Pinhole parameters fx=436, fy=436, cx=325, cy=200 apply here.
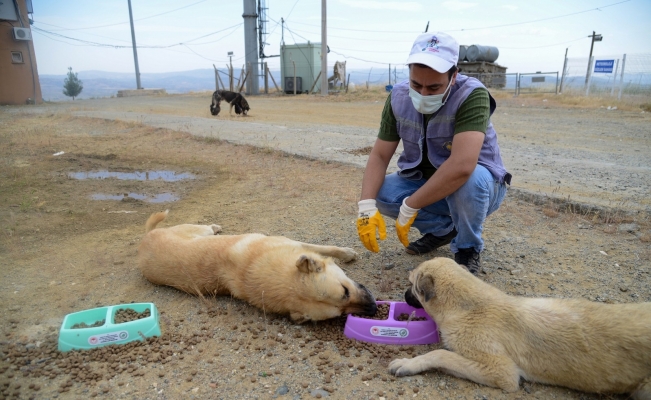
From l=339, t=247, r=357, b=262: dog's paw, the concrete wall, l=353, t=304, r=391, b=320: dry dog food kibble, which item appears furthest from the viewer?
the concrete wall

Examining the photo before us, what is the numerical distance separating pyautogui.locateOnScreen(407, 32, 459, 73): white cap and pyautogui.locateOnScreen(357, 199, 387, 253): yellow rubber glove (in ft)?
3.85

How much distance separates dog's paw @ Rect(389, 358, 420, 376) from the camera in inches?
97.6

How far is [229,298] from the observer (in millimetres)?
3416

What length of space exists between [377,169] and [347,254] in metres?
0.79

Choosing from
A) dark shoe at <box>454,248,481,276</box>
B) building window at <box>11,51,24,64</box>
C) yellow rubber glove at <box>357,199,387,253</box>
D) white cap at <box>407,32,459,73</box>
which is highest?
building window at <box>11,51,24,64</box>

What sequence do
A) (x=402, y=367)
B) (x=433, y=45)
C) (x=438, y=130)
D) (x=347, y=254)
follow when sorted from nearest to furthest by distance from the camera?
(x=402, y=367)
(x=433, y=45)
(x=438, y=130)
(x=347, y=254)

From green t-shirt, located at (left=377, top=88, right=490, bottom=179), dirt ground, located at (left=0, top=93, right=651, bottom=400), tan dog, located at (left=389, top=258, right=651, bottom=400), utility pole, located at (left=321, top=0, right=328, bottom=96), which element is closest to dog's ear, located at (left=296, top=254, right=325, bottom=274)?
dirt ground, located at (left=0, top=93, right=651, bottom=400)

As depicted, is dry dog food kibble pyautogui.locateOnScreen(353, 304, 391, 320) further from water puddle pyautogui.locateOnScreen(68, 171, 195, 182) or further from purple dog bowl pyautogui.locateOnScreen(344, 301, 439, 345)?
water puddle pyautogui.locateOnScreen(68, 171, 195, 182)

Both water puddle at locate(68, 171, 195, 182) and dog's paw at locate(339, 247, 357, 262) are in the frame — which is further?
water puddle at locate(68, 171, 195, 182)

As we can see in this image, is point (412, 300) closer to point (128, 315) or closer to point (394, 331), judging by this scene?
point (394, 331)

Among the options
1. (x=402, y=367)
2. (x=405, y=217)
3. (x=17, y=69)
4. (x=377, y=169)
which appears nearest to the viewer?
(x=402, y=367)

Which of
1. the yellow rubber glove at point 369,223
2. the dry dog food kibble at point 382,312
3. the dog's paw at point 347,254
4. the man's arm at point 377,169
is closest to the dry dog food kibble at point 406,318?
the dry dog food kibble at point 382,312

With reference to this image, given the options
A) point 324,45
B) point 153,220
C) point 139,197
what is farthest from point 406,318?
point 324,45

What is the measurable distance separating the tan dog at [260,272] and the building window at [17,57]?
93.0 feet
